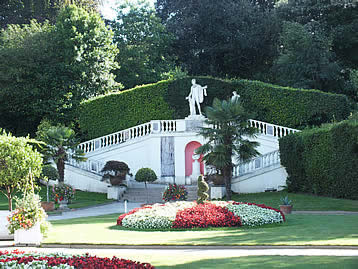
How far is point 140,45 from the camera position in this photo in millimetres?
48469

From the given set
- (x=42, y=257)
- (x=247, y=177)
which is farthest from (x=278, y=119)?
(x=42, y=257)

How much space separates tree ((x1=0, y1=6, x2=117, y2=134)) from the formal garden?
11 centimetres

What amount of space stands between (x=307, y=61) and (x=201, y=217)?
27.3 metres

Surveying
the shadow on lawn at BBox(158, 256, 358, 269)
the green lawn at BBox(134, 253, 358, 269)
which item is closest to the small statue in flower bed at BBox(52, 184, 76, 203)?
the green lawn at BBox(134, 253, 358, 269)

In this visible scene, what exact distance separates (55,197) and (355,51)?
3190 centimetres

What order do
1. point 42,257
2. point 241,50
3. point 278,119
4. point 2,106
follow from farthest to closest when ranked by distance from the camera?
point 241,50, point 2,106, point 278,119, point 42,257

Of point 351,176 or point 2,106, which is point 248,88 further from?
point 2,106

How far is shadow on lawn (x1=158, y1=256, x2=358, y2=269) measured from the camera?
10.0 m

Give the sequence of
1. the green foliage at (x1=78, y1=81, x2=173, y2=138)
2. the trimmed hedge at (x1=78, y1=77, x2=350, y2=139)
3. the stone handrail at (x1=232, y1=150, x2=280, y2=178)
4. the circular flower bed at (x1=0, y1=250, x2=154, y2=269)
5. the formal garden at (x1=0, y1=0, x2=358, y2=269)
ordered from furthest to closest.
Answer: the green foliage at (x1=78, y1=81, x2=173, y2=138) → the trimmed hedge at (x1=78, y1=77, x2=350, y2=139) → the stone handrail at (x1=232, y1=150, x2=280, y2=178) → the formal garden at (x1=0, y1=0, x2=358, y2=269) → the circular flower bed at (x1=0, y1=250, x2=154, y2=269)

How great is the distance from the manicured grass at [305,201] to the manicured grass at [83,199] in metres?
7.74

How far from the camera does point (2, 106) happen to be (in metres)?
38.9

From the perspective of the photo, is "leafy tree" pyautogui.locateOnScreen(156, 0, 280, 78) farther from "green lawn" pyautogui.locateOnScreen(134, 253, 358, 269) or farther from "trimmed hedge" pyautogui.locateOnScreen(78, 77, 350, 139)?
Answer: "green lawn" pyautogui.locateOnScreen(134, 253, 358, 269)

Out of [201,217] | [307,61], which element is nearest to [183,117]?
[307,61]

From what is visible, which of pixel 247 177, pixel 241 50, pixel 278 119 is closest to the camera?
pixel 247 177
